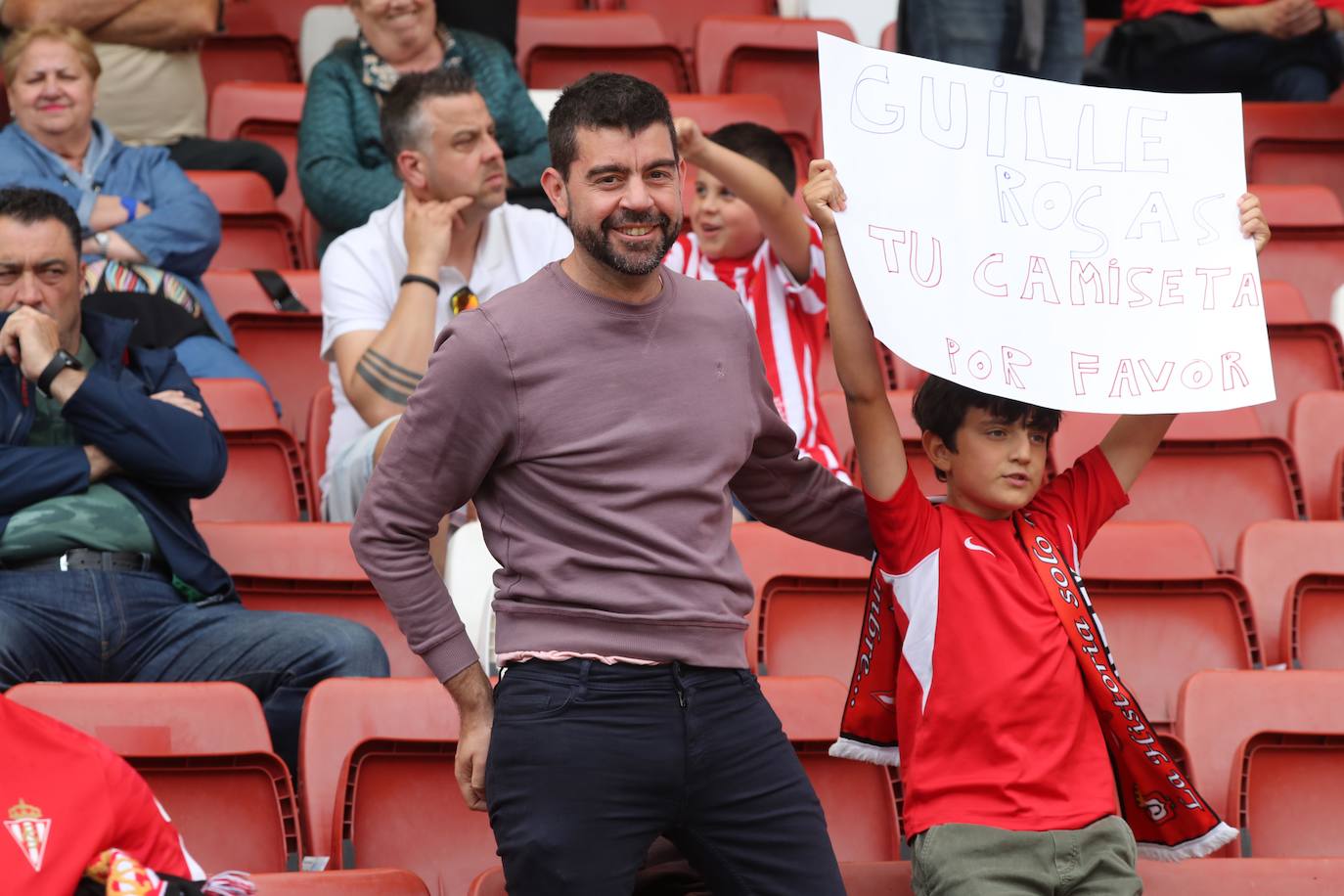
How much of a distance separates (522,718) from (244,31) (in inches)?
188

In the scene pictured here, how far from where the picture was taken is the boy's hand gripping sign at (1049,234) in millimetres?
2400

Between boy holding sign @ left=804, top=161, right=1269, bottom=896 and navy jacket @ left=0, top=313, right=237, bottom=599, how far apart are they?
1.37 m

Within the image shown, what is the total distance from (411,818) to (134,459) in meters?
0.93

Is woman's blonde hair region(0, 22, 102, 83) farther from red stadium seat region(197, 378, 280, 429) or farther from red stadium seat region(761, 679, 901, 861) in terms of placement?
red stadium seat region(761, 679, 901, 861)

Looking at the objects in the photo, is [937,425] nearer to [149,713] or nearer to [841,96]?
[841,96]

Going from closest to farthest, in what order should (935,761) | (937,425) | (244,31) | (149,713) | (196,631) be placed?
(935,761) < (937,425) < (149,713) < (196,631) < (244,31)

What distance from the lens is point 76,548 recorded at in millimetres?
3211

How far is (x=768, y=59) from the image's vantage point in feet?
20.1

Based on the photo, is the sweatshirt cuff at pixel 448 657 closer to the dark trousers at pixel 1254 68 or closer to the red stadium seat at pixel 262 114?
the red stadium seat at pixel 262 114

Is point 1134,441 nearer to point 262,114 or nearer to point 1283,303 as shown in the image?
point 1283,303

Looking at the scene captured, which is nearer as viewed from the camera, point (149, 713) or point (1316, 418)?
point (149, 713)

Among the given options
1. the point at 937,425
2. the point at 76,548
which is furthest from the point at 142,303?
the point at 937,425

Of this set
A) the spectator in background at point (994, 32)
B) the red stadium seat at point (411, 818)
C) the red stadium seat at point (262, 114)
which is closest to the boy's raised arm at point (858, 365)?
the red stadium seat at point (411, 818)

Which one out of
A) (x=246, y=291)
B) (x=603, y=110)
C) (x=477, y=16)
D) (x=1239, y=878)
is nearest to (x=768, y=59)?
(x=477, y=16)
